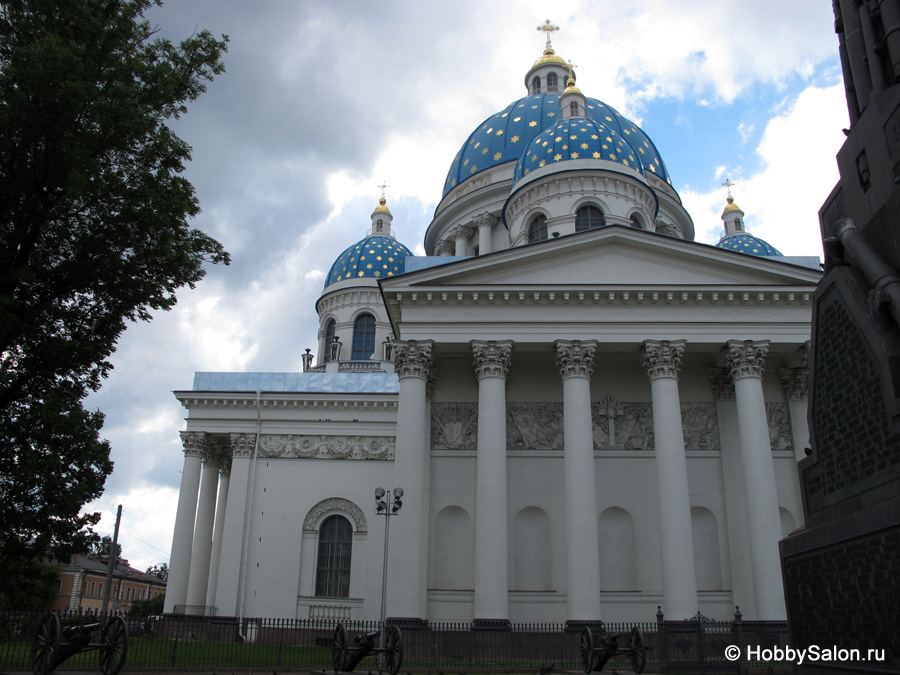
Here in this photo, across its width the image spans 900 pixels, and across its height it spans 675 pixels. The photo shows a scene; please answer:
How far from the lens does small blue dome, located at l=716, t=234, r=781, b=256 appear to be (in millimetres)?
37219

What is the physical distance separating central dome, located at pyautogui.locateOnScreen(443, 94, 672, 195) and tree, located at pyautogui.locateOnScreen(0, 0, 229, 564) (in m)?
25.1

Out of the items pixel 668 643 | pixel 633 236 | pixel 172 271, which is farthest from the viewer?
pixel 633 236

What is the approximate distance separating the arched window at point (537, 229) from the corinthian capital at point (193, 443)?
1502cm

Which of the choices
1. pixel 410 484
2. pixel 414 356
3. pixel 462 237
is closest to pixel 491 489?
pixel 410 484

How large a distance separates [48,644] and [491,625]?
447 inches

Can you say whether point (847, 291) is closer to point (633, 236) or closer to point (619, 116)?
point (633, 236)

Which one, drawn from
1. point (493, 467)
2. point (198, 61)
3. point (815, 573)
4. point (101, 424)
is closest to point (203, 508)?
point (493, 467)

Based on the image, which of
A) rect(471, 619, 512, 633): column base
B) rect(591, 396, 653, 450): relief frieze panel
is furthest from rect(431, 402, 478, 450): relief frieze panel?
rect(471, 619, 512, 633): column base

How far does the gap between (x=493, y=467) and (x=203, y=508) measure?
15767 millimetres

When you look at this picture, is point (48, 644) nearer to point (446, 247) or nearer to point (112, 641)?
point (112, 641)

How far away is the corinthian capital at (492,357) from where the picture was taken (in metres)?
20.2

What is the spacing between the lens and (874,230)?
623 cm

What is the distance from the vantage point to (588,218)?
27.1 metres

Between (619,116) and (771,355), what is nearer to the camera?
(771,355)
